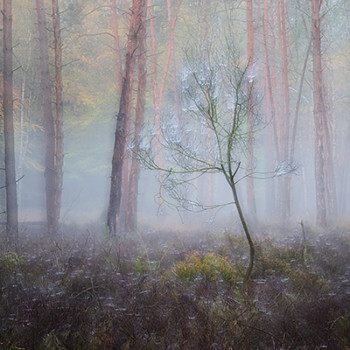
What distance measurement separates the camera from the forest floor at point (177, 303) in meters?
3.72

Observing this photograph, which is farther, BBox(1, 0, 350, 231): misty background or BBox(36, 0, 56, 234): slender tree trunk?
BBox(1, 0, 350, 231): misty background

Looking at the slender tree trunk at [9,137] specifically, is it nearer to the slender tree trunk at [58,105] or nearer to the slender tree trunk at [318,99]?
the slender tree trunk at [58,105]

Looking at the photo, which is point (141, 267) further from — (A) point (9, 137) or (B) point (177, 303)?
(A) point (9, 137)

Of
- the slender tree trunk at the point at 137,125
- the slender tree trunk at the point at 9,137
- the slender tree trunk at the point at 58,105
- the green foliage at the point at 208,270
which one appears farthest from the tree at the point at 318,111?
the slender tree trunk at the point at 9,137

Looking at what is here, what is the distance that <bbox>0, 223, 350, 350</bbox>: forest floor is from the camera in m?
3.72

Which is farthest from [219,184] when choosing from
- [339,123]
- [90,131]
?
[90,131]

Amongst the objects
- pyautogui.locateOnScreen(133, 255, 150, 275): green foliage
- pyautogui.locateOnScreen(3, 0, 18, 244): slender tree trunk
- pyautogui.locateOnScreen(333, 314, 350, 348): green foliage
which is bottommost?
pyautogui.locateOnScreen(333, 314, 350, 348): green foliage

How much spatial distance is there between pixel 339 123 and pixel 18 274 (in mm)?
33730

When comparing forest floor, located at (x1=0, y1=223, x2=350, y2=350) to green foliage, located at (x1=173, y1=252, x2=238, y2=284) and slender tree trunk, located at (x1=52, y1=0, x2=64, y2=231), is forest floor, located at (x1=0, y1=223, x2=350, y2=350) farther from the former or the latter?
slender tree trunk, located at (x1=52, y1=0, x2=64, y2=231)

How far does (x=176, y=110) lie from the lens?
20172mm

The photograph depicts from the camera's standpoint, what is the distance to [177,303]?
4633 millimetres

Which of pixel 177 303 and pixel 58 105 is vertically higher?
pixel 58 105

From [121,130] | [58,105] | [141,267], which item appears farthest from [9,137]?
[141,267]

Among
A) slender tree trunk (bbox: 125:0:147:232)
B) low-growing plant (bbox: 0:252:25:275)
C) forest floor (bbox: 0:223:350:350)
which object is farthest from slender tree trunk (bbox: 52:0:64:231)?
forest floor (bbox: 0:223:350:350)
